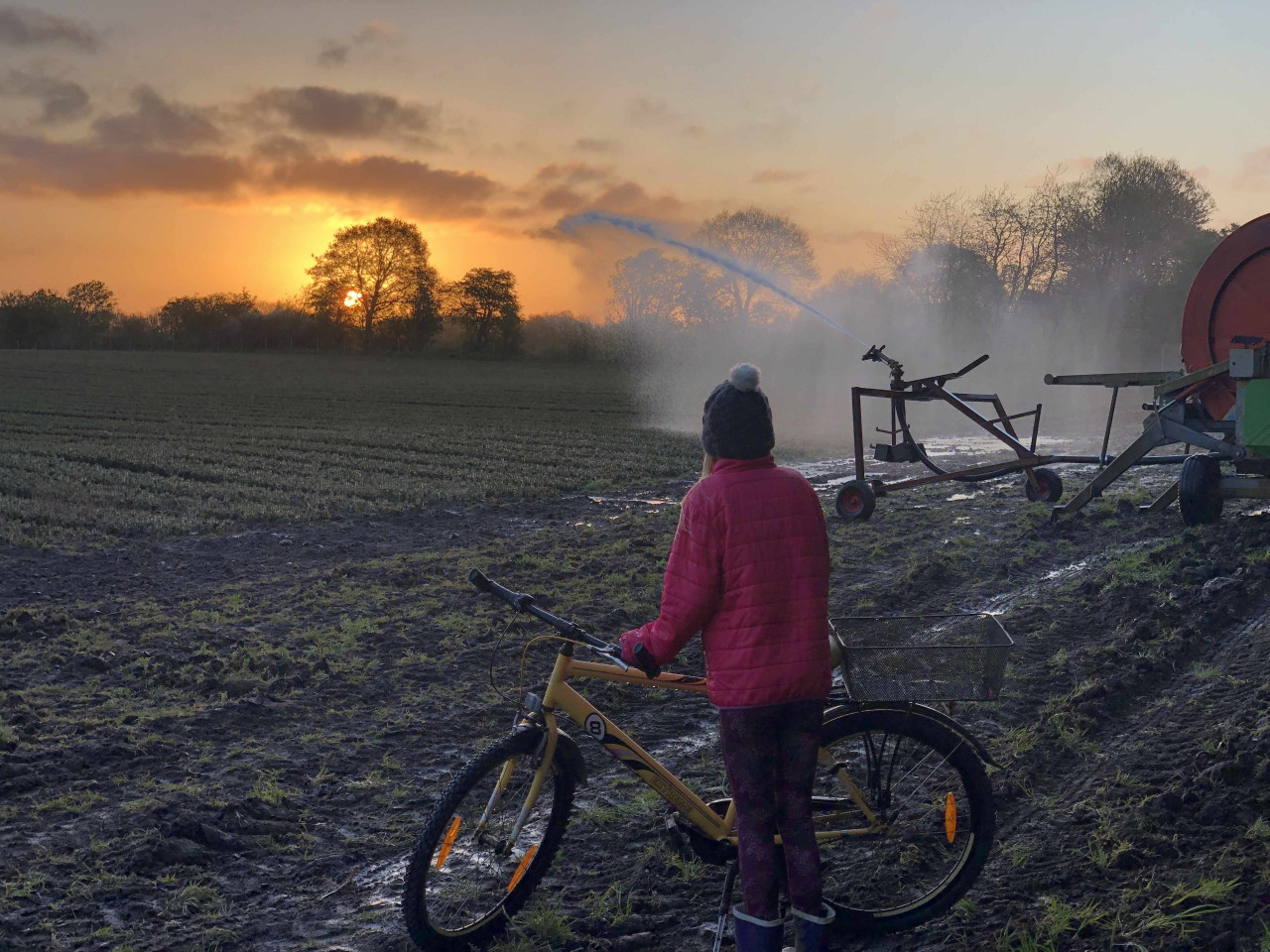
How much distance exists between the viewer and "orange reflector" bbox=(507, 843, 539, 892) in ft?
11.9

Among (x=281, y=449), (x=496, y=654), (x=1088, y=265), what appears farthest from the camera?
(x=1088, y=265)

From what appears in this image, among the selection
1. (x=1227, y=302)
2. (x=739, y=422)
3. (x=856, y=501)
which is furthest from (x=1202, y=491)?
(x=739, y=422)

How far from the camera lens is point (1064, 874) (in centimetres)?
381

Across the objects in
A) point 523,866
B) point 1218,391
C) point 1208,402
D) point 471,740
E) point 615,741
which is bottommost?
point 471,740

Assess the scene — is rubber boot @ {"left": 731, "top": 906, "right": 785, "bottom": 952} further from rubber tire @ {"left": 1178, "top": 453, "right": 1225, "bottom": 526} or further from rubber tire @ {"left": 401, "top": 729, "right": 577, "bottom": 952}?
rubber tire @ {"left": 1178, "top": 453, "right": 1225, "bottom": 526}

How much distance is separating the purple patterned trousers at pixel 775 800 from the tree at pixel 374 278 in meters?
70.9

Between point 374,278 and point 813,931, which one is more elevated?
point 374,278

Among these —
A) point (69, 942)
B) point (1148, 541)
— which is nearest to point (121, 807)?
point (69, 942)

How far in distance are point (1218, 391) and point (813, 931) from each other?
374 inches

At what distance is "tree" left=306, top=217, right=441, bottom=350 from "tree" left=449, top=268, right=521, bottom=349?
207 cm

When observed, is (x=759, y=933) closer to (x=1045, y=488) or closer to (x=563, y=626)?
(x=563, y=626)

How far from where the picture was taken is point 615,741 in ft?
11.3

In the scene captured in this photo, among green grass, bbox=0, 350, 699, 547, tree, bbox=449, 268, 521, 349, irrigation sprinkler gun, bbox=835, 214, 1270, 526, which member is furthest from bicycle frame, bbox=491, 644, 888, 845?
tree, bbox=449, 268, 521, 349

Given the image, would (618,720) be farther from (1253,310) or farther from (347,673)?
(1253,310)
